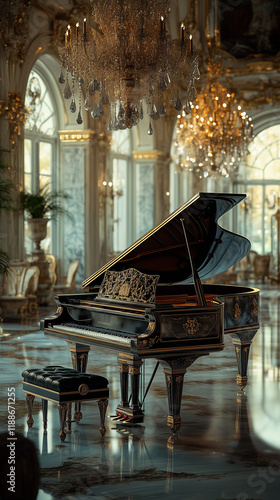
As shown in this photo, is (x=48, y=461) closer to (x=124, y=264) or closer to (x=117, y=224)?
(x=124, y=264)

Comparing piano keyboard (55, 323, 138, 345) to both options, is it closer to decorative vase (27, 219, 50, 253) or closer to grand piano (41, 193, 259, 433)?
grand piano (41, 193, 259, 433)

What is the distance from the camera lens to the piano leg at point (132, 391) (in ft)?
15.4

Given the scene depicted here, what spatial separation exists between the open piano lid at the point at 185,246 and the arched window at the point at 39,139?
24.7ft

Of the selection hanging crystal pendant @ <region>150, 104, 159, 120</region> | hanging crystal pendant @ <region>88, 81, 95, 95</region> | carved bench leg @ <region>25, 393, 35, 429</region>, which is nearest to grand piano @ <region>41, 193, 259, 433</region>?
carved bench leg @ <region>25, 393, 35, 429</region>

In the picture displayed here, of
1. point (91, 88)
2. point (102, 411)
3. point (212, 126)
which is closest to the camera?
point (102, 411)

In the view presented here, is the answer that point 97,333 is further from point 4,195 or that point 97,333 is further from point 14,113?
point 14,113

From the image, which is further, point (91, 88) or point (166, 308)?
point (91, 88)

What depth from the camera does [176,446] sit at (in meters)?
4.32

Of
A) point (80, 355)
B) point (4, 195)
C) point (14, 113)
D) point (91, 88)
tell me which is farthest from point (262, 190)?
point (80, 355)

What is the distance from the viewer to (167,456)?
4.09 m

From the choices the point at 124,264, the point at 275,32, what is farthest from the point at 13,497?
the point at 275,32

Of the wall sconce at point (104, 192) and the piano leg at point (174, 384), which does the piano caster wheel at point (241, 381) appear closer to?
the piano leg at point (174, 384)

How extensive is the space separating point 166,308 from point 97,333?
1.89ft

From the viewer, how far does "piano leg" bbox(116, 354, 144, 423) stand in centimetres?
470
